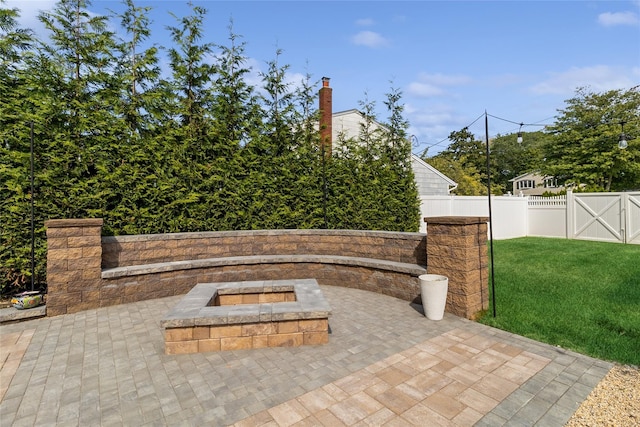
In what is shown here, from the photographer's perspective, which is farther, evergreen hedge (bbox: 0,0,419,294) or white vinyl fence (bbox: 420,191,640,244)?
white vinyl fence (bbox: 420,191,640,244)

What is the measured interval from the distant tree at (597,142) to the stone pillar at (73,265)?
25266mm

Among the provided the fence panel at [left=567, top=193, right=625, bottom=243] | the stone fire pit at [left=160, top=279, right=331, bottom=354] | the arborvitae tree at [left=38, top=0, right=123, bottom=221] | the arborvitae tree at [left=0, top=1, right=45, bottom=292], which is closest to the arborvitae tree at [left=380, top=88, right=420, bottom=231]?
the stone fire pit at [left=160, top=279, right=331, bottom=354]

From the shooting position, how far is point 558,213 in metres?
13.0

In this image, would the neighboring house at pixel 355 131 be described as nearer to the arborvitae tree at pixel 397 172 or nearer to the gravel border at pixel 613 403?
the arborvitae tree at pixel 397 172

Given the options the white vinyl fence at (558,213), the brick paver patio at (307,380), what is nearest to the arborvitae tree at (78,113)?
the brick paver patio at (307,380)

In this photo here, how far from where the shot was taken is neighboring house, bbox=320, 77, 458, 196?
34.8 ft

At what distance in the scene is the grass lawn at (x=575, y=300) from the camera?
3887mm

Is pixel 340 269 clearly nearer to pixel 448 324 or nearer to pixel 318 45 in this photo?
pixel 448 324

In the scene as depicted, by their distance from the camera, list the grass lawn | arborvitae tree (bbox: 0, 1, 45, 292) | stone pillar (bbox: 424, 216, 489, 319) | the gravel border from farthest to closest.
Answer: arborvitae tree (bbox: 0, 1, 45, 292) → stone pillar (bbox: 424, 216, 489, 319) → the grass lawn → the gravel border

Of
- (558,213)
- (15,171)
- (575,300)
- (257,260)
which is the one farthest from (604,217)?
(15,171)

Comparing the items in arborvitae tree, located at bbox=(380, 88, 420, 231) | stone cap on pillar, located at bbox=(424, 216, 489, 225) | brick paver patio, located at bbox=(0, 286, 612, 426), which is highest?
arborvitae tree, located at bbox=(380, 88, 420, 231)

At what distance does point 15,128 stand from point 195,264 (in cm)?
410

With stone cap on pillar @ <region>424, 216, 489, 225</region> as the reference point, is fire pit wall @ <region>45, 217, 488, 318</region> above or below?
below

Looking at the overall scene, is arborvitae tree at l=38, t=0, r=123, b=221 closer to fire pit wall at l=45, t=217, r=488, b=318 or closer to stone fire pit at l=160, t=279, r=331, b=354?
fire pit wall at l=45, t=217, r=488, b=318
